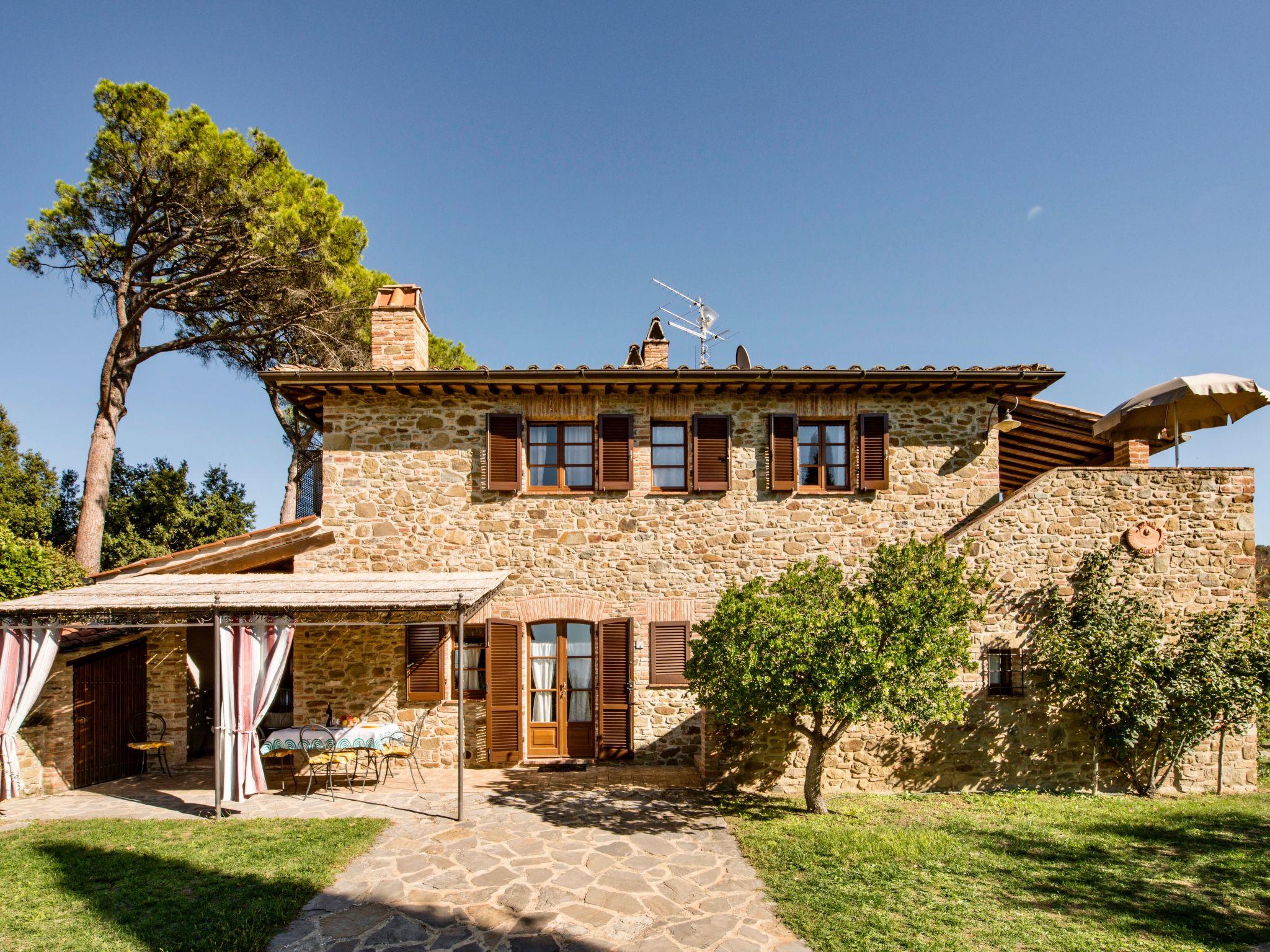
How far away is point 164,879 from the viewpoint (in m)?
6.04

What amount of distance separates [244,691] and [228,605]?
1141mm

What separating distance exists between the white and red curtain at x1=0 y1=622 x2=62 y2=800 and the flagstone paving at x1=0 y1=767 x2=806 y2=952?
69cm

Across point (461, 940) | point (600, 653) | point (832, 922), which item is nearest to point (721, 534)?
point (600, 653)

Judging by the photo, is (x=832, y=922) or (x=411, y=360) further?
(x=411, y=360)

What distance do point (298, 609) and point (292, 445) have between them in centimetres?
1322

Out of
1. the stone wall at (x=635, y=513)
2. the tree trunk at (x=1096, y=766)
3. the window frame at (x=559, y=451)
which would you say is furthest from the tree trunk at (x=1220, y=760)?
the window frame at (x=559, y=451)

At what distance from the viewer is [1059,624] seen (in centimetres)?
944

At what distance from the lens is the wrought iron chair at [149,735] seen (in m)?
9.99

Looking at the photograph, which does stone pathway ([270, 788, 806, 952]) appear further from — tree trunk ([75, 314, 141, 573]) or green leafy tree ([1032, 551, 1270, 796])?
tree trunk ([75, 314, 141, 573])

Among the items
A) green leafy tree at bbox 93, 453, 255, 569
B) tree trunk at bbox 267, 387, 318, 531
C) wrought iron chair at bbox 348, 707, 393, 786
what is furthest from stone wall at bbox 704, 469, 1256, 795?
green leafy tree at bbox 93, 453, 255, 569

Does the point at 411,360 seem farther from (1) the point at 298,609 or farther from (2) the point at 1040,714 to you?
(2) the point at 1040,714

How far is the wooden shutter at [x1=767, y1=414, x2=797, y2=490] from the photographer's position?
34.2ft

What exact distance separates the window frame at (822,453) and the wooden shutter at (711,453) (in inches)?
46.9

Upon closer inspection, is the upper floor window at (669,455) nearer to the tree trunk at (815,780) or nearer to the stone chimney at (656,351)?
the stone chimney at (656,351)
